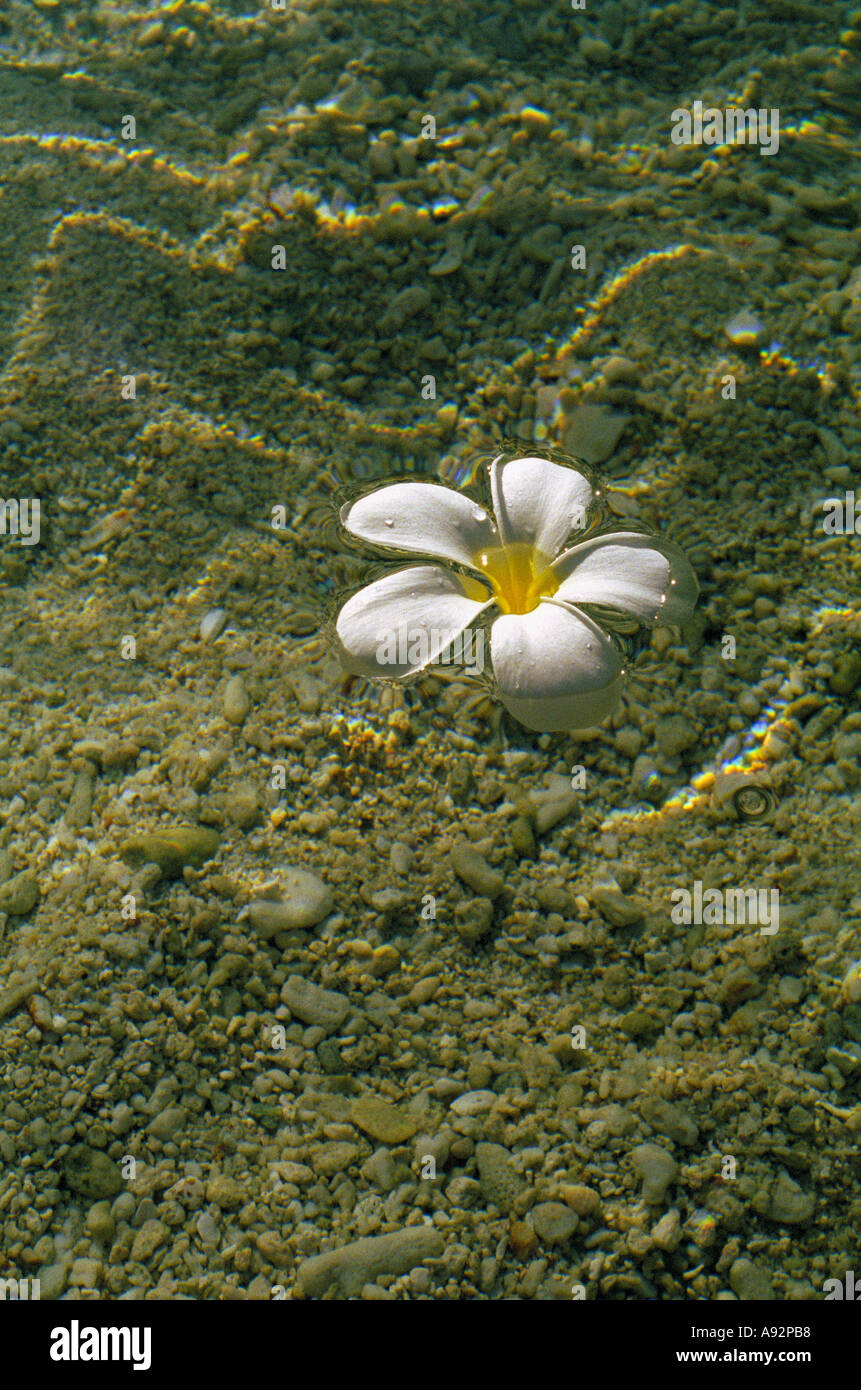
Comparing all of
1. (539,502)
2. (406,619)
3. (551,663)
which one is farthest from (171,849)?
(539,502)

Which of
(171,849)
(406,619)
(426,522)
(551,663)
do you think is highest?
(426,522)

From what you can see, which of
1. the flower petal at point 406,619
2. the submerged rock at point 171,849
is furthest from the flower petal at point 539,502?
the submerged rock at point 171,849

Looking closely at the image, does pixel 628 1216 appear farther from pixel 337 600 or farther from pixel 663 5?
pixel 663 5

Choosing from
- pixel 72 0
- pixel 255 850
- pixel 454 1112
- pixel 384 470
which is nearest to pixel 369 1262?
pixel 454 1112

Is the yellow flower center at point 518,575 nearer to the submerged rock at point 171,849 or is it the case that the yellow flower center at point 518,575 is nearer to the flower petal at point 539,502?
the flower petal at point 539,502

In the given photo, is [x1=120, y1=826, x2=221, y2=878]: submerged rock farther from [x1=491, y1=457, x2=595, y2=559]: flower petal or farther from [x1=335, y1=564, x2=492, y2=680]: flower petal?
[x1=491, y1=457, x2=595, y2=559]: flower petal

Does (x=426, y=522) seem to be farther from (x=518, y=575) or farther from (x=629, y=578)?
(x=629, y=578)
